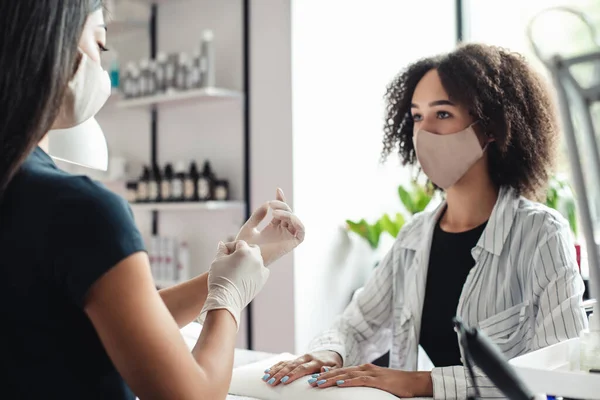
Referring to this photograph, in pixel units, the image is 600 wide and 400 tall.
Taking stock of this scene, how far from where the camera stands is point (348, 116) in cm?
316

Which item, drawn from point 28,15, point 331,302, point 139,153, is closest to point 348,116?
point 331,302

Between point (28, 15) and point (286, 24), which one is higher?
point (286, 24)

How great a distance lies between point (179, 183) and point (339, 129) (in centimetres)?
85

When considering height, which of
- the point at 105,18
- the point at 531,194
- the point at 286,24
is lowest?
the point at 531,194

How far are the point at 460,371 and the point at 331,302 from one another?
1.77 metres

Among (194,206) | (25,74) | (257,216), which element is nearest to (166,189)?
(194,206)

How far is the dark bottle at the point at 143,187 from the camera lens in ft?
11.0

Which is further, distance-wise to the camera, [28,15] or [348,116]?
[348,116]

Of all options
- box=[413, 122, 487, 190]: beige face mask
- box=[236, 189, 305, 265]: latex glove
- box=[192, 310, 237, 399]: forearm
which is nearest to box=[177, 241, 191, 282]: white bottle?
box=[413, 122, 487, 190]: beige face mask

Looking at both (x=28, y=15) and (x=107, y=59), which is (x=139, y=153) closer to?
(x=107, y=59)

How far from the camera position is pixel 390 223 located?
9.99ft

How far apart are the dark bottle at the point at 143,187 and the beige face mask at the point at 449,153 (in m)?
2.02

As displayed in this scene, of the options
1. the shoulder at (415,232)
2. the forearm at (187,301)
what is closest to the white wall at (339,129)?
the shoulder at (415,232)

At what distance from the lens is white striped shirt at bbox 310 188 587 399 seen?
4.27ft
